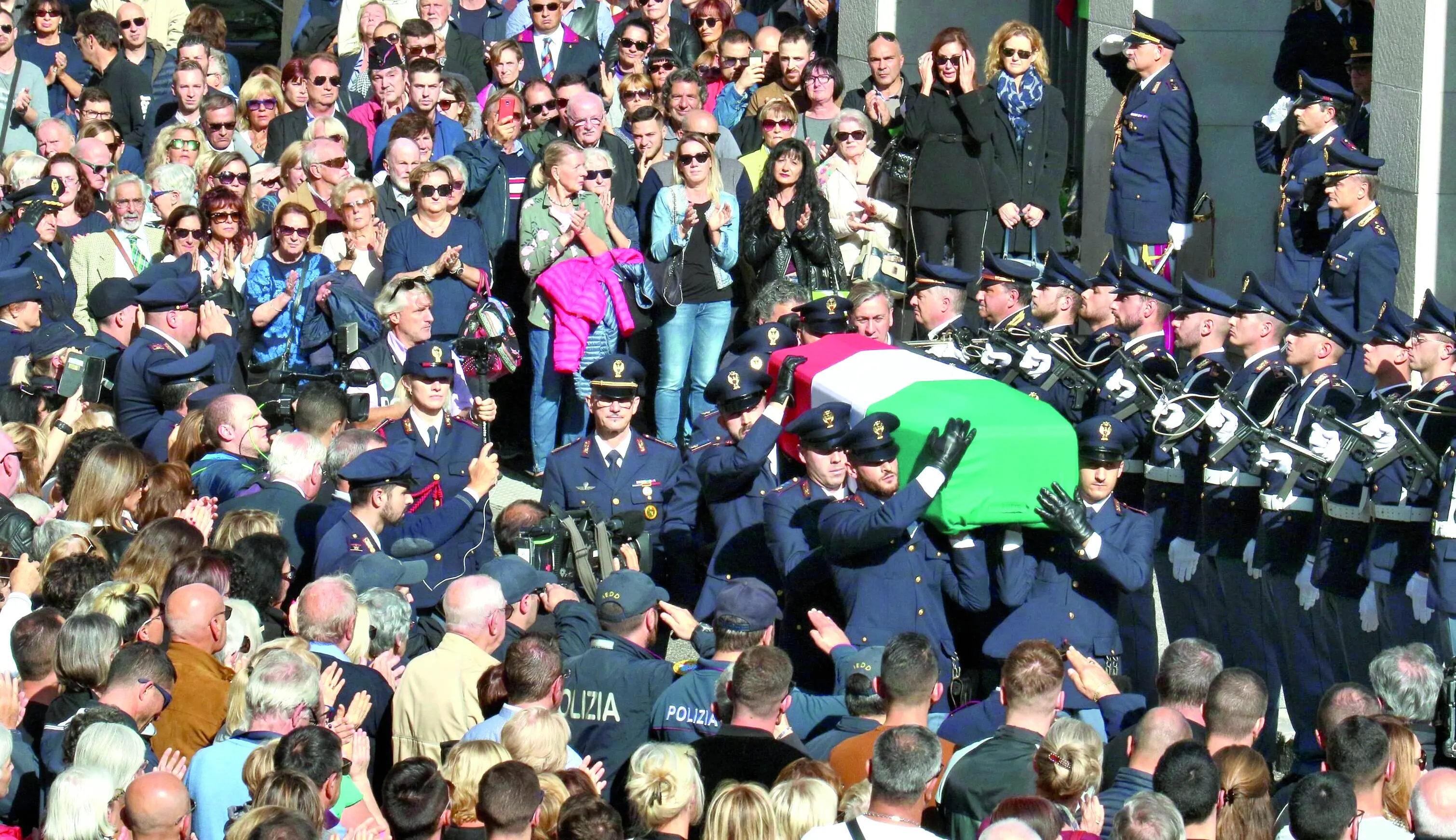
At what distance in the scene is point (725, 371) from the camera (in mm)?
7918

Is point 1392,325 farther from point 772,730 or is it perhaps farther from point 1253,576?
point 772,730

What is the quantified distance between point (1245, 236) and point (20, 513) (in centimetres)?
724

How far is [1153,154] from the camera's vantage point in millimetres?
10812

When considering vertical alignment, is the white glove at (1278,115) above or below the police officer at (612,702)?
above

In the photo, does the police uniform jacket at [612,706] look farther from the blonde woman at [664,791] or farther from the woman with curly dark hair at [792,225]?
the woman with curly dark hair at [792,225]

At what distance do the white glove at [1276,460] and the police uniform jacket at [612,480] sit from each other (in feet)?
7.32

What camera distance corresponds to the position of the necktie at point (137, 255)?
10.3m

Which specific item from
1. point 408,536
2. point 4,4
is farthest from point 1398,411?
point 4,4

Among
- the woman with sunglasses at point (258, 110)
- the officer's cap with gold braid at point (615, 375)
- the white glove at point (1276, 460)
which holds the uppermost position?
the woman with sunglasses at point (258, 110)

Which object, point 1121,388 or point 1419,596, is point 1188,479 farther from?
point 1419,596

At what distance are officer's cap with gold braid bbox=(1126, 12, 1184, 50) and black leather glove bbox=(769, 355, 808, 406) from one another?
368cm

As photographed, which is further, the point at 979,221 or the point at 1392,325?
the point at 979,221

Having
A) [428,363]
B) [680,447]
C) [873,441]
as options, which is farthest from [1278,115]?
[428,363]

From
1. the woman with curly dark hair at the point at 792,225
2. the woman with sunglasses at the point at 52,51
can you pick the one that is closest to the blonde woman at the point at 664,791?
the woman with curly dark hair at the point at 792,225
